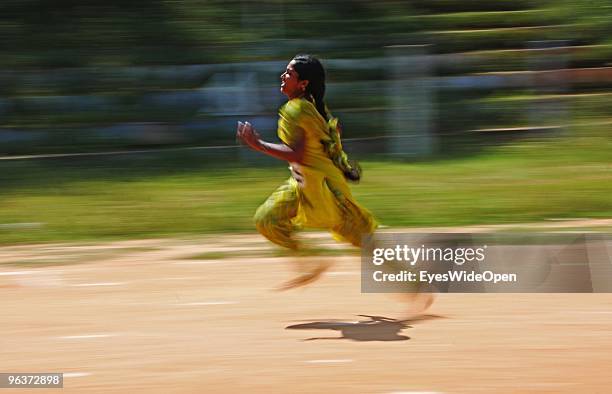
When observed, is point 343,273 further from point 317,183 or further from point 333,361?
point 333,361

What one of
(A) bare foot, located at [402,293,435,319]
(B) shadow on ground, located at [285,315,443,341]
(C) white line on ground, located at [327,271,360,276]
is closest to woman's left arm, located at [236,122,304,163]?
(B) shadow on ground, located at [285,315,443,341]

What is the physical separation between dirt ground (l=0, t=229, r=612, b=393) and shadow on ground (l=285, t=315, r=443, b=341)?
0.04 ft

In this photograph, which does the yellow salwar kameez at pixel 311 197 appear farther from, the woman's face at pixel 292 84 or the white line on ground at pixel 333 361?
the white line on ground at pixel 333 361

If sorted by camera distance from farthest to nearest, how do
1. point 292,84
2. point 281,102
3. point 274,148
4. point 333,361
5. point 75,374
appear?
point 281,102
point 292,84
point 274,148
point 333,361
point 75,374

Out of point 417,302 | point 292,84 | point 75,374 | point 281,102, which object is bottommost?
point 75,374

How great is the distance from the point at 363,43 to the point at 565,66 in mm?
2948

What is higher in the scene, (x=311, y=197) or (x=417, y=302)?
(x=311, y=197)

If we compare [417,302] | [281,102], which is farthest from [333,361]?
[281,102]

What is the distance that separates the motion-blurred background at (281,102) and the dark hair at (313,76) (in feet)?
13.2

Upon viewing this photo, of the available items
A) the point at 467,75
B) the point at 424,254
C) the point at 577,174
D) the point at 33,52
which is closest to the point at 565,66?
the point at 467,75

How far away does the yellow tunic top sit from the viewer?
21.7 feet

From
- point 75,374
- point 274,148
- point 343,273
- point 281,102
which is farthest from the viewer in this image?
point 281,102

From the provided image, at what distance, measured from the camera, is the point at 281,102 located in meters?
15.4

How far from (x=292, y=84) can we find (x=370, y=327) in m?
1.50
